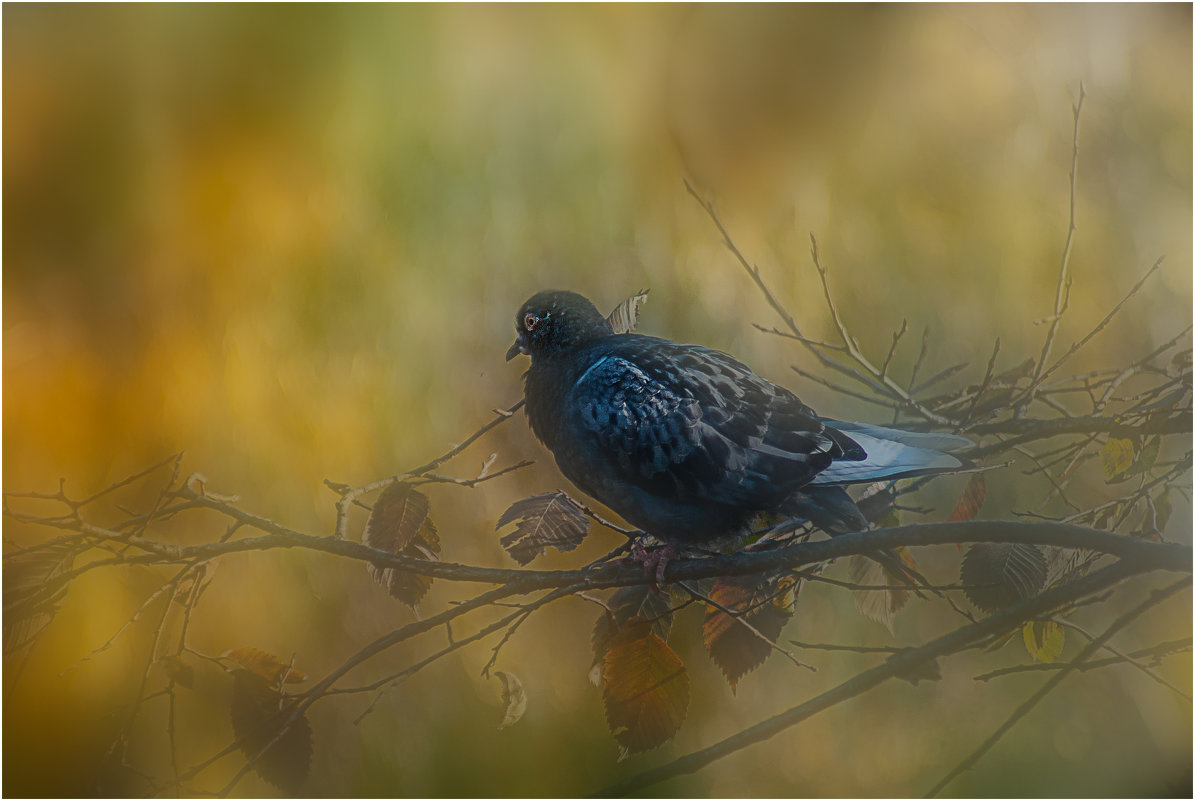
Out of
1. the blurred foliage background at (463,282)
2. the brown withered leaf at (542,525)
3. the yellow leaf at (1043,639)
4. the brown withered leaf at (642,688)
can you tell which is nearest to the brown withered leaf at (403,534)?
the blurred foliage background at (463,282)

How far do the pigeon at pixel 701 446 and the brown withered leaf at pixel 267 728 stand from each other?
0.67 meters

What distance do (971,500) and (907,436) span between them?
0.20m

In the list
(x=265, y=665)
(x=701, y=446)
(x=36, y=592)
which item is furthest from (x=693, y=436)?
(x=36, y=592)

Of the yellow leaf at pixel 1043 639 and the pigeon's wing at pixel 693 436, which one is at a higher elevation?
the pigeon's wing at pixel 693 436

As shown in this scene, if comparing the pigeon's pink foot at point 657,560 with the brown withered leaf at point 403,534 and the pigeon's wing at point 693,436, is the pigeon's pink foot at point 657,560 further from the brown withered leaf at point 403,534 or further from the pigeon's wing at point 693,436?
the brown withered leaf at point 403,534

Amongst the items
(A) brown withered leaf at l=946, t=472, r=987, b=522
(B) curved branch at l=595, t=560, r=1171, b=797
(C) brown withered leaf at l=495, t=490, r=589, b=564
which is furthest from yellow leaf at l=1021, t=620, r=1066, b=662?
(C) brown withered leaf at l=495, t=490, r=589, b=564

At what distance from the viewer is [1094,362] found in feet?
5.56

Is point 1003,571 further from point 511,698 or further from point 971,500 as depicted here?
point 511,698

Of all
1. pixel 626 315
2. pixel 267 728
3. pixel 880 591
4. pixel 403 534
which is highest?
pixel 626 315

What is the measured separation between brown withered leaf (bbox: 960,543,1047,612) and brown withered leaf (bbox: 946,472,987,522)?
0.06 m

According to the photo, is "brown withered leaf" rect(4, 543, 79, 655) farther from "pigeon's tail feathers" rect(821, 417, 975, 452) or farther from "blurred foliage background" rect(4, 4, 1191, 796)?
"pigeon's tail feathers" rect(821, 417, 975, 452)

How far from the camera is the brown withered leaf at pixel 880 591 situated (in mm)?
1597

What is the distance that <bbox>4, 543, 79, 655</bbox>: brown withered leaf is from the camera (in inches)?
64.3

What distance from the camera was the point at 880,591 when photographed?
161 centimetres
